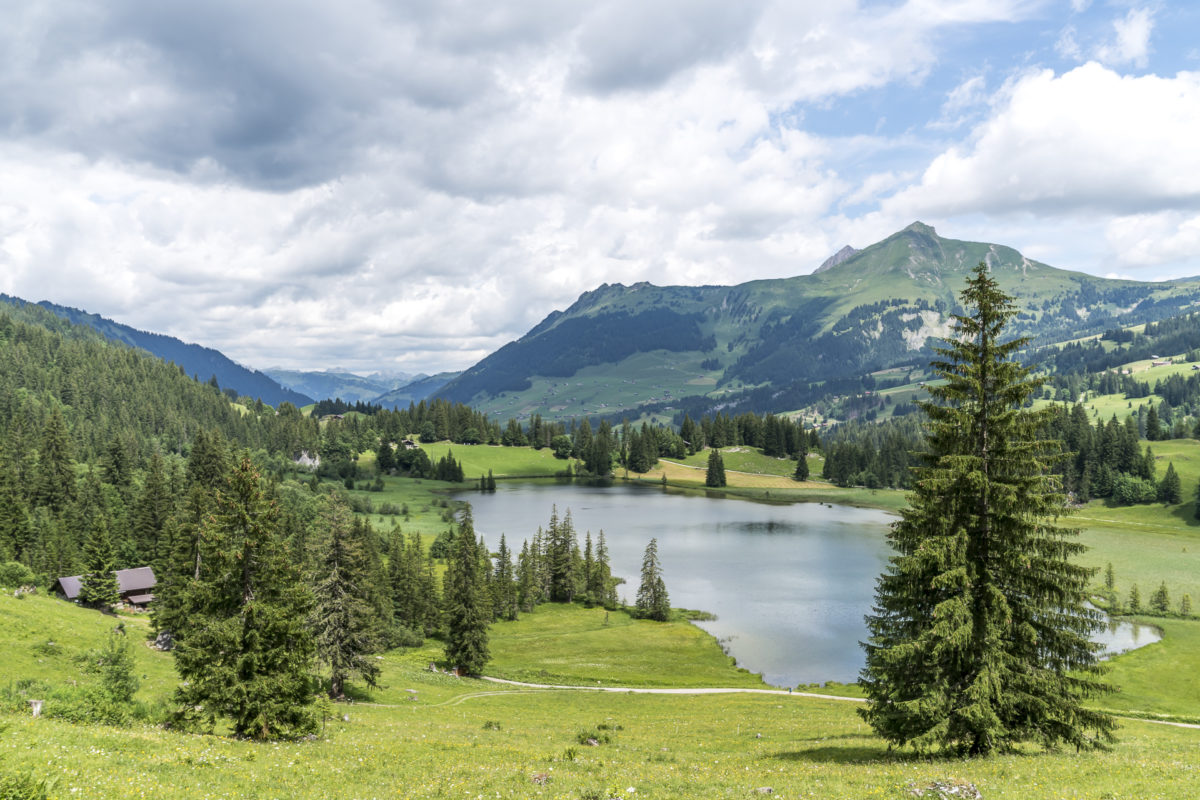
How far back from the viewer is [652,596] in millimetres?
91000

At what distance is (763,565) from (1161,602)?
5524cm

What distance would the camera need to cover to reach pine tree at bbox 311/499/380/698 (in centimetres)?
4456

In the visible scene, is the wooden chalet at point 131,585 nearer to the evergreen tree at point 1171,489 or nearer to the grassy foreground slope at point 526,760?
the grassy foreground slope at point 526,760

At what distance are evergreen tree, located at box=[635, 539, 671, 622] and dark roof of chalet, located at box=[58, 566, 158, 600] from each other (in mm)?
61900

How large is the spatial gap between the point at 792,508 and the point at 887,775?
179378 mm

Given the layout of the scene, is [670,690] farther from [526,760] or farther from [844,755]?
[526,760]

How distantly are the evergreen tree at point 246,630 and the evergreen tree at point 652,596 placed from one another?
66.1 m

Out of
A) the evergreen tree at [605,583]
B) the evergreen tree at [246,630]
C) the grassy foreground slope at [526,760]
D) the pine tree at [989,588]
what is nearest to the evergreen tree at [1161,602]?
the grassy foreground slope at [526,760]

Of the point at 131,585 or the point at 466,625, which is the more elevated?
the point at 131,585

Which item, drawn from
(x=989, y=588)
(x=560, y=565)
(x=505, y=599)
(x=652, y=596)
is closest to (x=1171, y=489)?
(x=652, y=596)

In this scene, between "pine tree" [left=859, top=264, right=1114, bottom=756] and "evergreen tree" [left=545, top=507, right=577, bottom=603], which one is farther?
"evergreen tree" [left=545, top=507, right=577, bottom=603]

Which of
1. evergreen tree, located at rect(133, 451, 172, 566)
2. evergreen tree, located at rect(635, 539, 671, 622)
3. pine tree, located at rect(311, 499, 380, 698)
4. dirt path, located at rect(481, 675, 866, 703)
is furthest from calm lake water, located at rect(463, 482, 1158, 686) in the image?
evergreen tree, located at rect(133, 451, 172, 566)

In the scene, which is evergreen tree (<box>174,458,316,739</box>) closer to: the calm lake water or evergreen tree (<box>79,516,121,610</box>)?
the calm lake water

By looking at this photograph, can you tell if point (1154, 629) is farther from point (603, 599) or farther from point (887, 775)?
point (887, 775)
